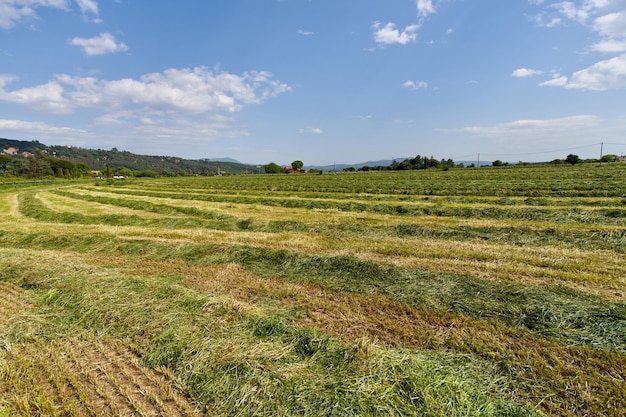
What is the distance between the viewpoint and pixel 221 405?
2.88 m

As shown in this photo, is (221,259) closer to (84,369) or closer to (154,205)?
(84,369)

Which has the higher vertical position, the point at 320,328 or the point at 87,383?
the point at 320,328

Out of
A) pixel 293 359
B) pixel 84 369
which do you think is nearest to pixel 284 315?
pixel 293 359

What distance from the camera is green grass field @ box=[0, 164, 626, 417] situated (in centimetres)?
290

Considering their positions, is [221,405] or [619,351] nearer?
[221,405]

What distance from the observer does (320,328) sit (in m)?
4.14

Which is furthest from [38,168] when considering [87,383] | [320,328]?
[320,328]

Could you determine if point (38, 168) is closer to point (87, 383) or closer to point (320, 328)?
point (87, 383)

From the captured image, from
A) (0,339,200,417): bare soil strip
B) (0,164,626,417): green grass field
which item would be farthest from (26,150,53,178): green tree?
(0,339,200,417): bare soil strip

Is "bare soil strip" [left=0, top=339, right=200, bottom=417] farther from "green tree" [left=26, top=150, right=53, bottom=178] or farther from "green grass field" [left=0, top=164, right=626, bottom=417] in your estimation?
"green tree" [left=26, top=150, right=53, bottom=178]

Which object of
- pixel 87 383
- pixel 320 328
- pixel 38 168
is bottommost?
pixel 87 383

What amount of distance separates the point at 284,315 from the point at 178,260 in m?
4.28

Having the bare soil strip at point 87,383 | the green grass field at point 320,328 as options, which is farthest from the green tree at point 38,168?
the bare soil strip at point 87,383

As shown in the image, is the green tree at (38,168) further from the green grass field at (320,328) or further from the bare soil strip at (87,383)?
the bare soil strip at (87,383)
